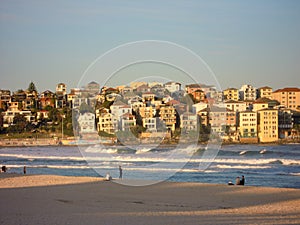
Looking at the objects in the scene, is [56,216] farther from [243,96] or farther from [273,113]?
[243,96]

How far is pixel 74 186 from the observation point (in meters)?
20.1

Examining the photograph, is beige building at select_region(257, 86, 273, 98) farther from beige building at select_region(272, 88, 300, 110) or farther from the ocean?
the ocean

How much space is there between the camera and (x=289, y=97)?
75188 mm

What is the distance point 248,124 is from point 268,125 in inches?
86.2

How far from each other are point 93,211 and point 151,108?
11.3 m

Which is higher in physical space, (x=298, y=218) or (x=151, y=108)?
(x=151, y=108)

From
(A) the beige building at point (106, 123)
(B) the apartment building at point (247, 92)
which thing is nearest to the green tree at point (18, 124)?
(B) the apartment building at point (247, 92)

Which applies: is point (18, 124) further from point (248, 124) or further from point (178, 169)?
point (178, 169)

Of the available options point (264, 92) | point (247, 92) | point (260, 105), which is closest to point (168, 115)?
point (260, 105)

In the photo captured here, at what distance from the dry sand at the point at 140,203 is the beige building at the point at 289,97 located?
54.9 m

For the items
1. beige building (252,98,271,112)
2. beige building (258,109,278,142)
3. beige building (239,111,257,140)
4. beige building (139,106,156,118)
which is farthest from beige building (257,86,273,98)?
beige building (139,106,156,118)

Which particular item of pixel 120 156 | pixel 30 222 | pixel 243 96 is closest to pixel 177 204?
pixel 30 222

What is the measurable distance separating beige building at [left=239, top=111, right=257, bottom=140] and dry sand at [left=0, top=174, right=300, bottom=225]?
41.2 m

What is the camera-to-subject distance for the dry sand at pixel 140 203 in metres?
13.0
